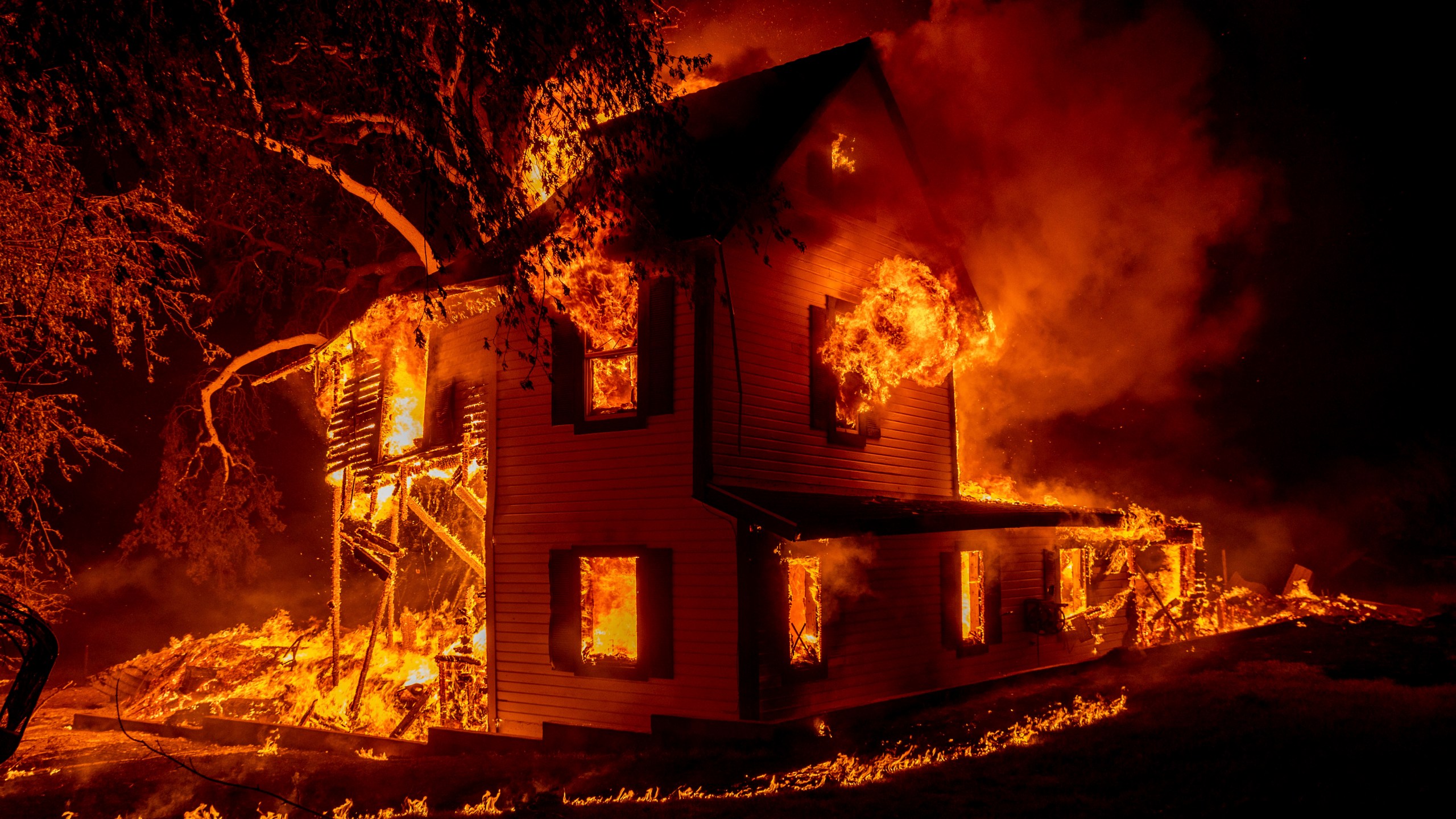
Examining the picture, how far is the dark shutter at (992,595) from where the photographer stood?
1530 centimetres

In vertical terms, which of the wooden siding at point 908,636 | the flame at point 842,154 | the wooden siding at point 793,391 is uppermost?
the flame at point 842,154

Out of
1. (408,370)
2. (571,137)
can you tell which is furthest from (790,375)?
(408,370)

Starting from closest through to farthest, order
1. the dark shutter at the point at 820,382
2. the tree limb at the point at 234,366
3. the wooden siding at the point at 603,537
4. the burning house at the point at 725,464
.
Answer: the wooden siding at the point at 603,537 → the burning house at the point at 725,464 → the dark shutter at the point at 820,382 → the tree limb at the point at 234,366

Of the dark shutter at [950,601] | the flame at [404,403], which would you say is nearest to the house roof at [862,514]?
the dark shutter at [950,601]

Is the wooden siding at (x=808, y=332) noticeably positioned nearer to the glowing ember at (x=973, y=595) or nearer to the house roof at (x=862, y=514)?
the house roof at (x=862, y=514)

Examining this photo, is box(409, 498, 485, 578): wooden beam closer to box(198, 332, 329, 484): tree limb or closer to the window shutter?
the window shutter

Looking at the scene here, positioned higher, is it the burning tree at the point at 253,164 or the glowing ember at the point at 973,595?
the burning tree at the point at 253,164

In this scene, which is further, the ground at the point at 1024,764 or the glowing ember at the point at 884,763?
the glowing ember at the point at 884,763

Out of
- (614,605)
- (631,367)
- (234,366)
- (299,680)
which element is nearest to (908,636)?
(614,605)

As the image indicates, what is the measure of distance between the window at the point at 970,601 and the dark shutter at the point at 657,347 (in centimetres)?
550

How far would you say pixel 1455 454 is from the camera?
28844mm

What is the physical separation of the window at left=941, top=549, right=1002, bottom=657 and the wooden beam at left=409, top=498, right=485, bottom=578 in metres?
7.00

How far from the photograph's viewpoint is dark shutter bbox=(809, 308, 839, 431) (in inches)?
519

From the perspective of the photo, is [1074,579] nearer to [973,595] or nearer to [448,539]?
[973,595]
